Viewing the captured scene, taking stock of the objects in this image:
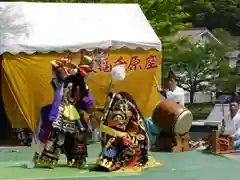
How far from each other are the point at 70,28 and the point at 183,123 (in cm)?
293

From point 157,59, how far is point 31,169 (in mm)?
4425

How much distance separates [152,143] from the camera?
1116cm

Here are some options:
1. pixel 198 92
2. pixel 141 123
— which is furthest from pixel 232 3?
pixel 141 123

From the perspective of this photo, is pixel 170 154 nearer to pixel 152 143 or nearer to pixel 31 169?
pixel 152 143

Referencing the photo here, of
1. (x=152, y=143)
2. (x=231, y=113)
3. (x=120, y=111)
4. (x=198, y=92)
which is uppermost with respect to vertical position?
(x=120, y=111)

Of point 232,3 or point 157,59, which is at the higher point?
point 157,59

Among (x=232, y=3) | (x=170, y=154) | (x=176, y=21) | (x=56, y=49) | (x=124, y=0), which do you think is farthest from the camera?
(x=232, y=3)

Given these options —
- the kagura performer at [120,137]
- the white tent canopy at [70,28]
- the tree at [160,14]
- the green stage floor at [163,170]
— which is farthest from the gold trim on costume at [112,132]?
the tree at [160,14]

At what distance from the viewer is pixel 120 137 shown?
8.33m

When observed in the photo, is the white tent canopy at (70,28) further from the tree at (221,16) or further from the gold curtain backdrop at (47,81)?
the tree at (221,16)

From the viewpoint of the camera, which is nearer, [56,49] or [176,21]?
[56,49]

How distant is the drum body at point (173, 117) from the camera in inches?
412

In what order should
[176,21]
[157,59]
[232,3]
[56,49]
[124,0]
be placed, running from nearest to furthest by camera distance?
[56,49]
[157,59]
[124,0]
[176,21]
[232,3]

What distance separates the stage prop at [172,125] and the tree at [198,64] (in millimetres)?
9402
